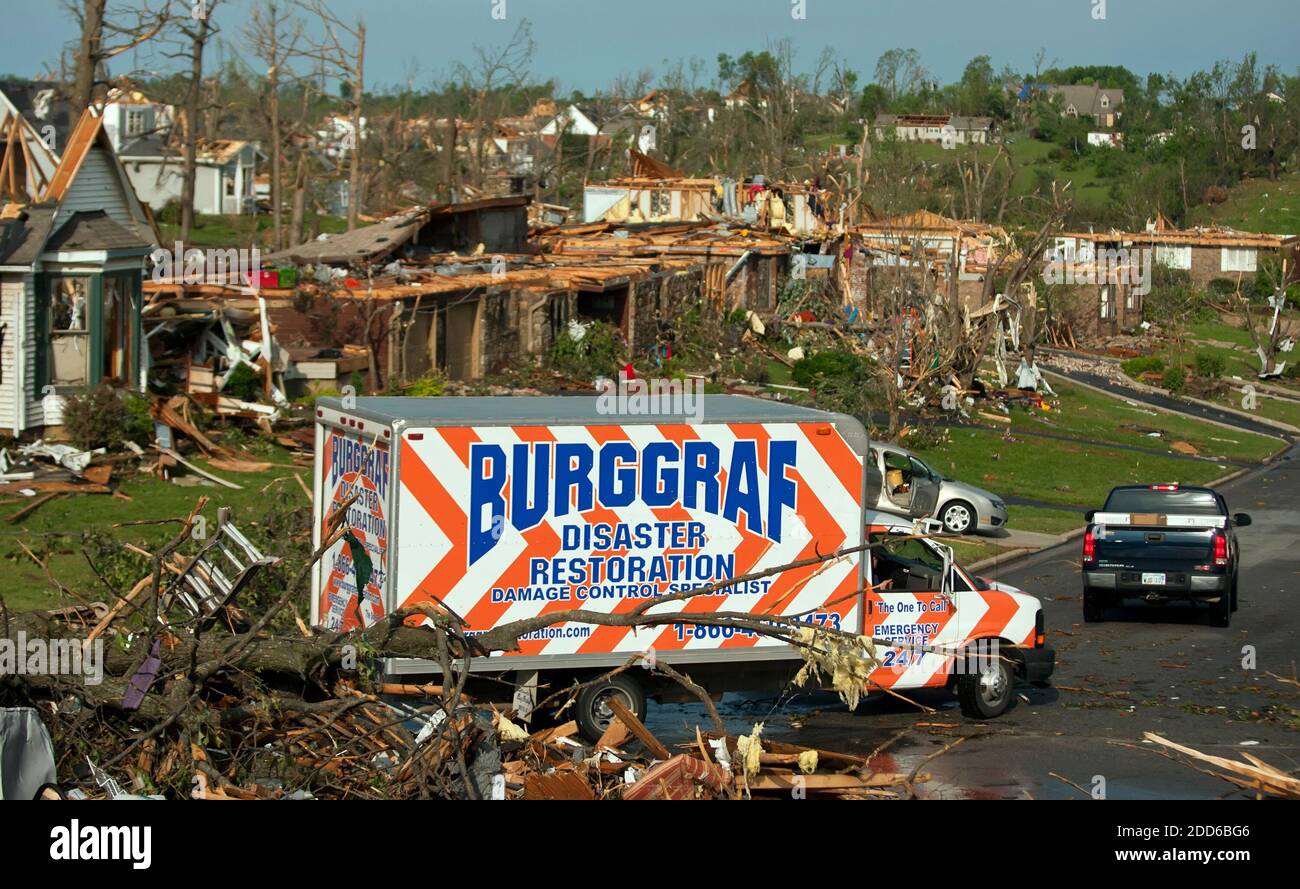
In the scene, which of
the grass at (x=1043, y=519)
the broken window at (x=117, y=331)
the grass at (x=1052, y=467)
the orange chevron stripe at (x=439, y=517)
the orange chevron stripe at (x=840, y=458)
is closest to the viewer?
the orange chevron stripe at (x=439, y=517)

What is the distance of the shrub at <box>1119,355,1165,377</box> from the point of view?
173 feet

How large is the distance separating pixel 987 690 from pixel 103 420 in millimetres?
15707

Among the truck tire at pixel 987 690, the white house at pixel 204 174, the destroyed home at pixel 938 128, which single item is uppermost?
the destroyed home at pixel 938 128

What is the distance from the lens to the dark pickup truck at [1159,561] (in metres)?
19.4

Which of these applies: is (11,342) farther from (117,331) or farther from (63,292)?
(117,331)

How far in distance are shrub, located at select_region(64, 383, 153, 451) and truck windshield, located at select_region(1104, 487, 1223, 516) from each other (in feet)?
48.8

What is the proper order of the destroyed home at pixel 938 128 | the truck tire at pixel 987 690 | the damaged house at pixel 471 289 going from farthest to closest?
the destroyed home at pixel 938 128 < the damaged house at pixel 471 289 < the truck tire at pixel 987 690

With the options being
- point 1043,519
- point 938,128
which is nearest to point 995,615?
point 1043,519

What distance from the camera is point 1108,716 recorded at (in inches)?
577

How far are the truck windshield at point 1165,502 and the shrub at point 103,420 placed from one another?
1488 centimetres

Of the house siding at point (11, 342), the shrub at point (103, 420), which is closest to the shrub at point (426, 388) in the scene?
the shrub at point (103, 420)

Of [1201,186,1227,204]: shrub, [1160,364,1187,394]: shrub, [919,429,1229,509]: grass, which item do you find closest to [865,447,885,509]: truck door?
[919,429,1229,509]: grass

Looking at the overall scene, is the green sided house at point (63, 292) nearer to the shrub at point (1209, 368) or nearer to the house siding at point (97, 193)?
the house siding at point (97, 193)

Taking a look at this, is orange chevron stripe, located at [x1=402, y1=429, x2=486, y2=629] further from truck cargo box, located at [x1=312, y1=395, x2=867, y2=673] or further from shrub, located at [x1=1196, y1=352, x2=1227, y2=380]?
shrub, located at [x1=1196, y1=352, x2=1227, y2=380]
